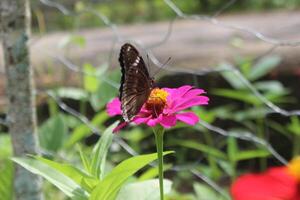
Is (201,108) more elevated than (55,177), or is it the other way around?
(55,177)

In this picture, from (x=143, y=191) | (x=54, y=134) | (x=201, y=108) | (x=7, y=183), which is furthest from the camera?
(x=201, y=108)

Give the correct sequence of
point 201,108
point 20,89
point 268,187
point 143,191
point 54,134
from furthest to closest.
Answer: point 201,108 → point 54,134 → point 20,89 → point 143,191 → point 268,187

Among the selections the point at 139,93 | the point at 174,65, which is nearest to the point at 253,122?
the point at 174,65

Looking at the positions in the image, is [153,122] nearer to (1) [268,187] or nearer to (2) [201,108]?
(1) [268,187]

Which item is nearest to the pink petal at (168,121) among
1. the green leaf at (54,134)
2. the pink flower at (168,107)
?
the pink flower at (168,107)

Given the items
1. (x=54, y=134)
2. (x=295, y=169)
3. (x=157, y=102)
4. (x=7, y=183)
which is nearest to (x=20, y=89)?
(x=7, y=183)

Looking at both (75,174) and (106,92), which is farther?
(106,92)

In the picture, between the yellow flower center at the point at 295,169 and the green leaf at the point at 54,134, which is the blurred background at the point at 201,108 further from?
the yellow flower center at the point at 295,169
